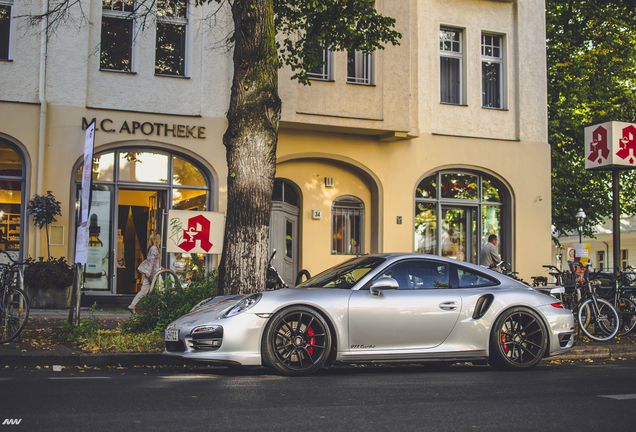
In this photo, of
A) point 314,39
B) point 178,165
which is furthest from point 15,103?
point 314,39

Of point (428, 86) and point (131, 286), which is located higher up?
point (428, 86)

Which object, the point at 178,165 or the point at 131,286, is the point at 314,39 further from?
the point at 131,286

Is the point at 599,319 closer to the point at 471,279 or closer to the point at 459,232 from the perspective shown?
the point at 471,279

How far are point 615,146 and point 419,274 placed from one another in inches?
302

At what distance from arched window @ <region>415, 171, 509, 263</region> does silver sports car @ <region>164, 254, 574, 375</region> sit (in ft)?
35.2

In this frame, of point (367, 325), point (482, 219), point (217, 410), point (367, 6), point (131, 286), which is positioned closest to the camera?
point (217, 410)

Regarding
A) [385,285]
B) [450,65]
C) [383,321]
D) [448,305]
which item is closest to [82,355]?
[383,321]

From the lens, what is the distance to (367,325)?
7199 mm

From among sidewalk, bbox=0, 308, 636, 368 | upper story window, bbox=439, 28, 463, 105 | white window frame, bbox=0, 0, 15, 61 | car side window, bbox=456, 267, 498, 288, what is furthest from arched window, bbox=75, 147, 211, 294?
car side window, bbox=456, 267, 498, 288

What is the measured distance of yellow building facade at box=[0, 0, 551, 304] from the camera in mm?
15367

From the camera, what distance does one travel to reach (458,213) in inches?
763

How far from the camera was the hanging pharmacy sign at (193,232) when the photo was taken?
33.0ft

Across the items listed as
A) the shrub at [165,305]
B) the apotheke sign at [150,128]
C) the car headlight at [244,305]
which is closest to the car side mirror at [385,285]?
the car headlight at [244,305]

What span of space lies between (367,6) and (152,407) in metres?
9.13
